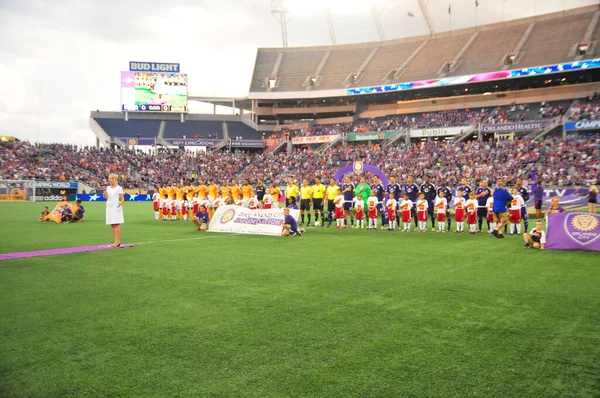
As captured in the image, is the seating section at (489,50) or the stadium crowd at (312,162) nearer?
the stadium crowd at (312,162)

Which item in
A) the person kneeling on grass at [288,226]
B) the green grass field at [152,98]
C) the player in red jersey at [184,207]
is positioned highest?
the green grass field at [152,98]

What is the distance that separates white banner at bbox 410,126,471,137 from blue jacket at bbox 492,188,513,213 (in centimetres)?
3507

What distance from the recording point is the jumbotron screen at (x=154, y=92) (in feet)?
207

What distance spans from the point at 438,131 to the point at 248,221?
38.2m

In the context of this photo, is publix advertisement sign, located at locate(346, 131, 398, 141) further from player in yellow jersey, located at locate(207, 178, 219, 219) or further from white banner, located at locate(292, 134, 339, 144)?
player in yellow jersey, located at locate(207, 178, 219, 219)

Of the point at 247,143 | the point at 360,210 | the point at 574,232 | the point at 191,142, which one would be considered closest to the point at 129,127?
the point at 191,142

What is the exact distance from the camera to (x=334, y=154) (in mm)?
52562

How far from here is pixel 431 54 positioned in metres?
57.4

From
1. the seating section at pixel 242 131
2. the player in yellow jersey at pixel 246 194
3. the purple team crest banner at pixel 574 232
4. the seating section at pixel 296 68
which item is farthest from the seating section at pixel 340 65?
the purple team crest banner at pixel 574 232

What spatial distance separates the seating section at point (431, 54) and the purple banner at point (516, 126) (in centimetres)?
823

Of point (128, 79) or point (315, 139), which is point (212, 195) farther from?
point (128, 79)

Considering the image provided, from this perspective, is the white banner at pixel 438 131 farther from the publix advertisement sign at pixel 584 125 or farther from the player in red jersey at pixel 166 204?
the player in red jersey at pixel 166 204

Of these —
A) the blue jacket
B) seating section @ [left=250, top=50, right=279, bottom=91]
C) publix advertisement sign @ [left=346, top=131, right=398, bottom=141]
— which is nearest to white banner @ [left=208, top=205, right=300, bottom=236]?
the blue jacket

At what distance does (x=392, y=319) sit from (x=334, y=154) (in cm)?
4795
